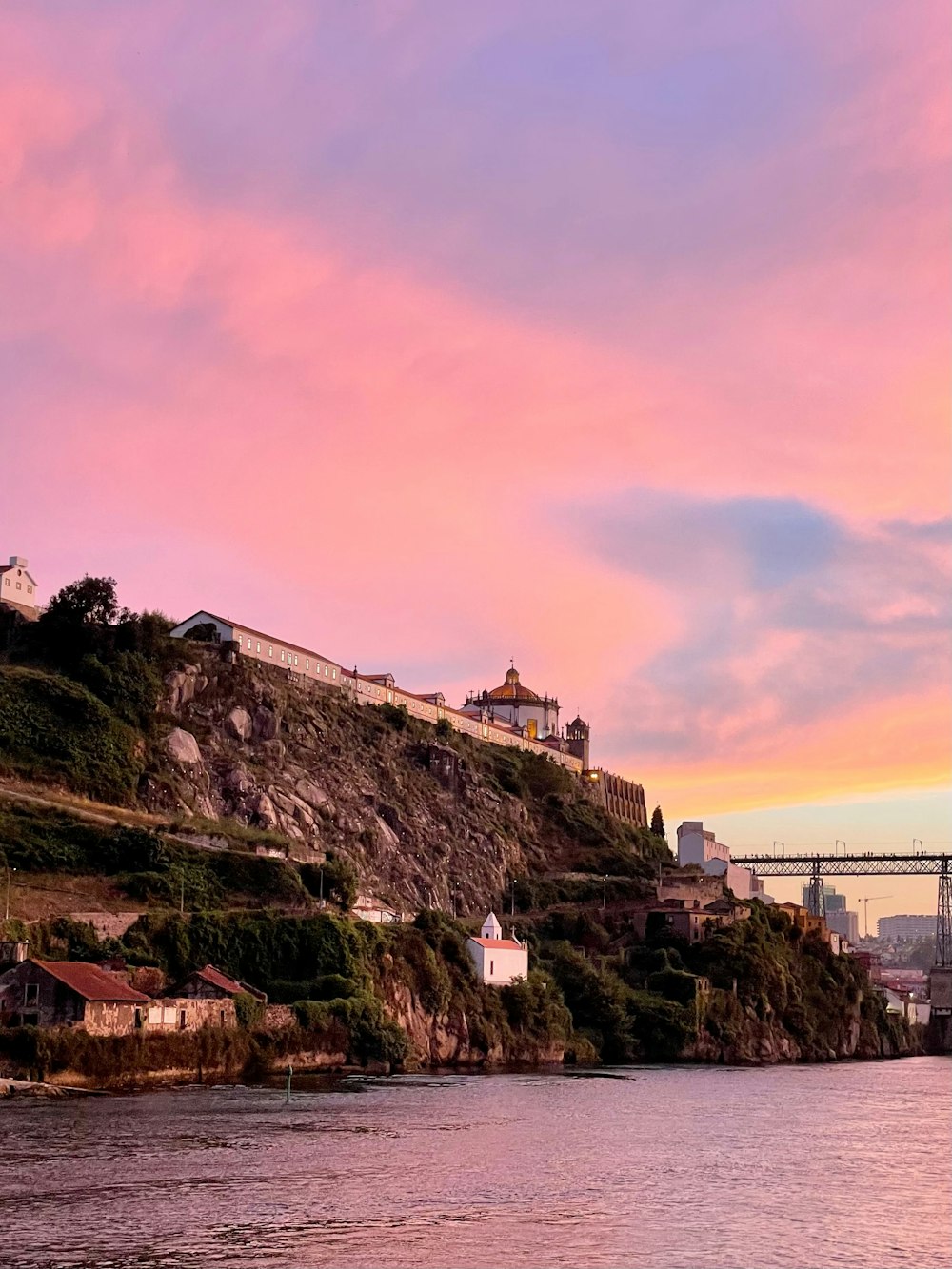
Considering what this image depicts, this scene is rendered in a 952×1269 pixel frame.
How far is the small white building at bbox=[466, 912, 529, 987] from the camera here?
11862 cm

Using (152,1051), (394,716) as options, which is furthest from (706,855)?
(152,1051)

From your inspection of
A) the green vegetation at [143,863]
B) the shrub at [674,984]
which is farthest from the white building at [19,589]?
the shrub at [674,984]

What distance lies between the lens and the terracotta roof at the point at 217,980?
8794 centimetres

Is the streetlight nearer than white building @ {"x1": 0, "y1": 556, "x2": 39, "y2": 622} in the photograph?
Yes

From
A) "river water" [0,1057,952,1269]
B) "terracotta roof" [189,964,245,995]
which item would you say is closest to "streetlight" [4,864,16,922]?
"terracotta roof" [189,964,245,995]

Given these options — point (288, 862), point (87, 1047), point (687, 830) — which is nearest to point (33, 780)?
point (288, 862)

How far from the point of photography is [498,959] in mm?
120562

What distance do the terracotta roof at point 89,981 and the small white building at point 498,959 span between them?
39042 millimetres

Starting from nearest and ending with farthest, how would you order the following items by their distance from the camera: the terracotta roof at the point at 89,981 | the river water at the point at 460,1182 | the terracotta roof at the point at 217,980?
the river water at the point at 460,1182 < the terracotta roof at the point at 89,981 < the terracotta roof at the point at 217,980

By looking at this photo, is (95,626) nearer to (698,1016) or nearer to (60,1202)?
(698,1016)

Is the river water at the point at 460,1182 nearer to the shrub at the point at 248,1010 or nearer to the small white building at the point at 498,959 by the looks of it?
the shrub at the point at 248,1010

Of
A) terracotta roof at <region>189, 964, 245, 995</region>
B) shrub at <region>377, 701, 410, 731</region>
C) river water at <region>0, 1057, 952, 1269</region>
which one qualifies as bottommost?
river water at <region>0, 1057, 952, 1269</region>

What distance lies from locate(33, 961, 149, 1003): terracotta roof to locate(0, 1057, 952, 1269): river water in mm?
6035

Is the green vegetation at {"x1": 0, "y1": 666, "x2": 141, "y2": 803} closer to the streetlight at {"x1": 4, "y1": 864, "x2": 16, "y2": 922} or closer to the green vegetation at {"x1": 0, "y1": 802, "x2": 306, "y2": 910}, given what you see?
the green vegetation at {"x1": 0, "y1": 802, "x2": 306, "y2": 910}
